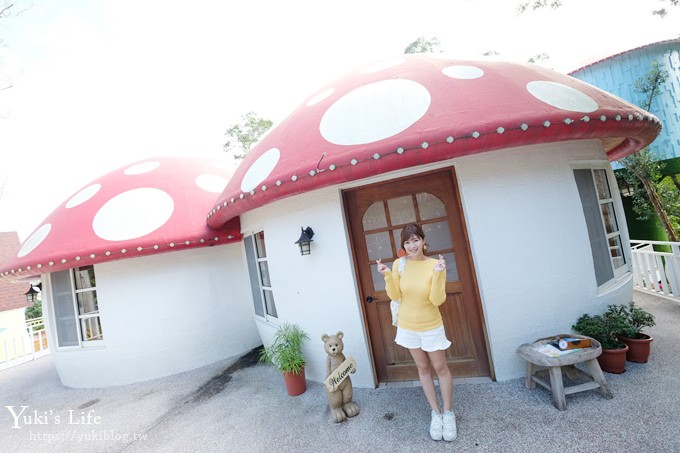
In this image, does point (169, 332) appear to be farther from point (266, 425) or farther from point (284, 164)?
point (284, 164)

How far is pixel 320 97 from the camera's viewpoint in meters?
4.38

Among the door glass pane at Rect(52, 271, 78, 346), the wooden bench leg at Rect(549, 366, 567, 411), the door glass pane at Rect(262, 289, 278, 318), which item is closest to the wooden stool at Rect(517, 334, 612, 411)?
the wooden bench leg at Rect(549, 366, 567, 411)

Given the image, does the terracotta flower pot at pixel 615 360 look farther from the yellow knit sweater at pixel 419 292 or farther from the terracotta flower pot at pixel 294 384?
the terracotta flower pot at pixel 294 384

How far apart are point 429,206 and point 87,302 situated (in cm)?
662

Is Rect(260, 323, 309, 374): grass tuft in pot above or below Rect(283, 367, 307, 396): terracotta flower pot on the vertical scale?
above

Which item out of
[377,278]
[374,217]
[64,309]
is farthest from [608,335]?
[64,309]

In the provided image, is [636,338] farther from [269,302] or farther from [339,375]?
[269,302]

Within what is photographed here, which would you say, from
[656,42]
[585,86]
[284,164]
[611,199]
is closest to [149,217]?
[284,164]

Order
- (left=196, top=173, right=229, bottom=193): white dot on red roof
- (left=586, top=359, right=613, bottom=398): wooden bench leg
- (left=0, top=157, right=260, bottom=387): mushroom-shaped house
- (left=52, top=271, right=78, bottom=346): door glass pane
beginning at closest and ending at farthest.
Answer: (left=586, top=359, right=613, bottom=398): wooden bench leg → (left=0, top=157, right=260, bottom=387): mushroom-shaped house → (left=52, top=271, right=78, bottom=346): door glass pane → (left=196, top=173, right=229, bottom=193): white dot on red roof

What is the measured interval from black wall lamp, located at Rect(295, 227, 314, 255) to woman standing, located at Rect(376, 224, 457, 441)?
1.35 meters

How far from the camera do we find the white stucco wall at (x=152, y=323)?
5.54 m

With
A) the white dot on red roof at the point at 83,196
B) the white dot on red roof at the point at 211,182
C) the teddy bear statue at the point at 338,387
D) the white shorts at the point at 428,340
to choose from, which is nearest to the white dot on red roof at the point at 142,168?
the white dot on red roof at the point at 83,196

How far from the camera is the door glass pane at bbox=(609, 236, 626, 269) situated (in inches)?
165

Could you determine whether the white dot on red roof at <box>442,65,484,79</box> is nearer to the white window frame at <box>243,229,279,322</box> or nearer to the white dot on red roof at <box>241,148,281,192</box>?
the white dot on red roof at <box>241,148,281,192</box>
